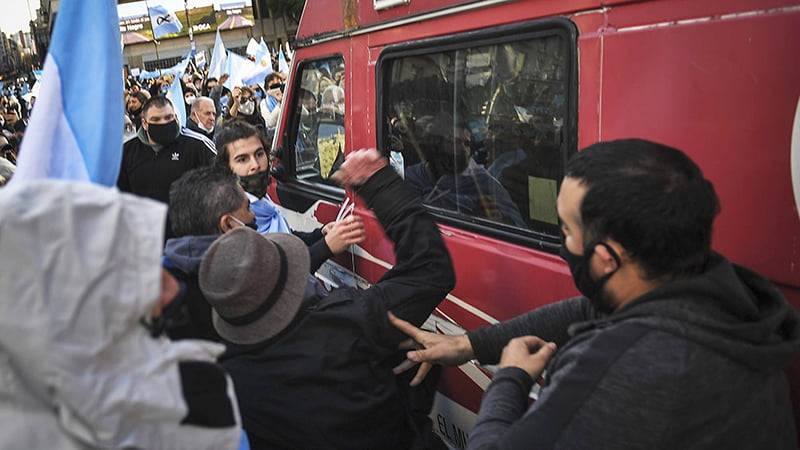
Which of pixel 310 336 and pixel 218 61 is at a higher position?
pixel 218 61

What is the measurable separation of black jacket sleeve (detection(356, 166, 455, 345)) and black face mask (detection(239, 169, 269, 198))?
1.42 m

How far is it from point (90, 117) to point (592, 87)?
134 cm

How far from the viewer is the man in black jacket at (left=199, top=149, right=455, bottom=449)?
5.34 feet

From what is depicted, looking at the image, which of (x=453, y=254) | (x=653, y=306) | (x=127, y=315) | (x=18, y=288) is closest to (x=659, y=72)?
(x=653, y=306)

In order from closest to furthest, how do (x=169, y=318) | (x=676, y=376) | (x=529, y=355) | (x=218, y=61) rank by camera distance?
(x=169, y=318) → (x=676, y=376) → (x=529, y=355) → (x=218, y=61)

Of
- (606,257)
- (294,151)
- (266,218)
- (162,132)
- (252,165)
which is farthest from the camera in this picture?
(162,132)

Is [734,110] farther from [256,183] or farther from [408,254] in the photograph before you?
[256,183]

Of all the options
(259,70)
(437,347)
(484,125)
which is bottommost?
(437,347)

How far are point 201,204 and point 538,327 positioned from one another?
120cm

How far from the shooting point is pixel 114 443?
899 mm

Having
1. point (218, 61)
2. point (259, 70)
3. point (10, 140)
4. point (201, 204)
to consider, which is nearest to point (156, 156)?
point (201, 204)

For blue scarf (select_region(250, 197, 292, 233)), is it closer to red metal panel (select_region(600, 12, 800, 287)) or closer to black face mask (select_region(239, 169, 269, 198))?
black face mask (select_region(239, 169, 269, 198))

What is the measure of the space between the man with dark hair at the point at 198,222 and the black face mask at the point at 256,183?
2.84 ft

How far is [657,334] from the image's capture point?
117cm
